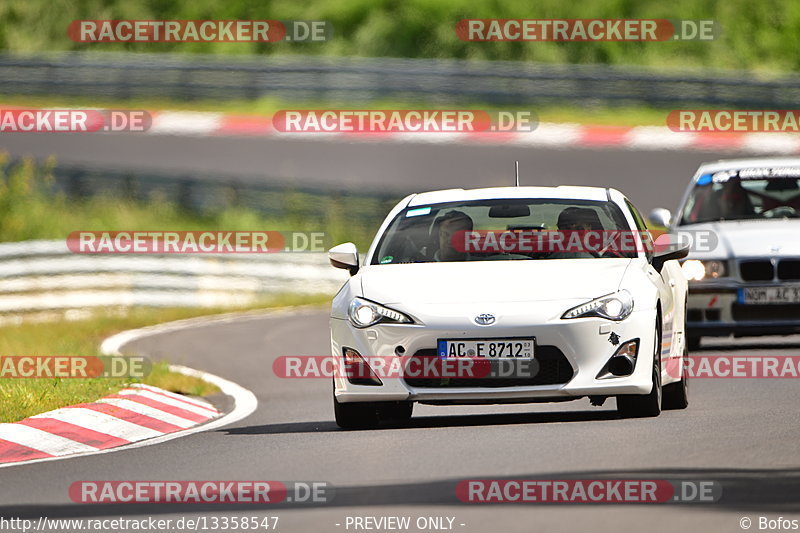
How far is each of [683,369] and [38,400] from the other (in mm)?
4331

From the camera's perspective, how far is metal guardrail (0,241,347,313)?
23250mm

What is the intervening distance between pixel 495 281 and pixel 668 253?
1314 millimetres

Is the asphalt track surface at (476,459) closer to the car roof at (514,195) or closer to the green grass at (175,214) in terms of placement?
the car roof at (514,195)

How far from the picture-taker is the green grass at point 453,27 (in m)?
41.7

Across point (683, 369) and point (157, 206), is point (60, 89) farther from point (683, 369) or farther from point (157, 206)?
point (683, 369)

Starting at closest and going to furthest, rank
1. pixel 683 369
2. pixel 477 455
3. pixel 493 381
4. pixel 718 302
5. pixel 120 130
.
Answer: pixel 477 455 < pixel 493 381 < pixel 683 369 < pixel 718 302 < pixel 120 130

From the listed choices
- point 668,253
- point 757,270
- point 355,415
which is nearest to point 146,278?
point 757,270

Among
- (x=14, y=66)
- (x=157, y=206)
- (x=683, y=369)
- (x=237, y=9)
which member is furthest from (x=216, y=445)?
(x=237, y=9)

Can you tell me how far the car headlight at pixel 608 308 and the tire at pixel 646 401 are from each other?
426 millimetres

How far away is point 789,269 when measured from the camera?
1545 cm

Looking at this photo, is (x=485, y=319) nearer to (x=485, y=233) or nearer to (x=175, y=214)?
(x=485, y=233)

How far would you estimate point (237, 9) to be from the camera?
45.9 m

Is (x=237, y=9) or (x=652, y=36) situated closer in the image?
(x=652, y=36)

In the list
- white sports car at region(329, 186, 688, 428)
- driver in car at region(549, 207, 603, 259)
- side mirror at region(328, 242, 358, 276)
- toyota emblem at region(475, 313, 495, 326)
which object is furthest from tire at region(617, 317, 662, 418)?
side mirror at region(328, 242, 358, 276)
